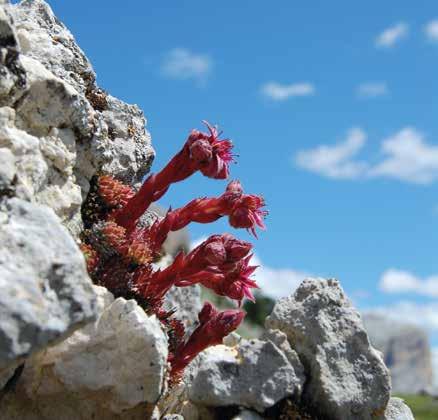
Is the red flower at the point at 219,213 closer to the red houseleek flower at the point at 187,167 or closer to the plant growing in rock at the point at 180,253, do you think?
the plant growing in rock at the point at 180,253

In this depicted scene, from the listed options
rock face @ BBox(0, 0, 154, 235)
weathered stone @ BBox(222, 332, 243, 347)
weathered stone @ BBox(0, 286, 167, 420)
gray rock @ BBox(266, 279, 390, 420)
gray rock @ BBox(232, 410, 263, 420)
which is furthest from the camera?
weathered stone @ BBox(222, 332, 243, 347)

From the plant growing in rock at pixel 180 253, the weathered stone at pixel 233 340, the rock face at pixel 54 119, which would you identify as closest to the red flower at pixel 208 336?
the plant growing in rock at pixel 180 253

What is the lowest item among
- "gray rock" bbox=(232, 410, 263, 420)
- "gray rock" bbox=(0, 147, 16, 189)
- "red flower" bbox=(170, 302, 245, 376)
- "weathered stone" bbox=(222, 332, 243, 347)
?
"gray rock" bbox=(232, 410, 263, 420)

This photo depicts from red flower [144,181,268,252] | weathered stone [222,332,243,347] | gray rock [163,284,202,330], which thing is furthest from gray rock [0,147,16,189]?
gray rock [163,284,202,330]

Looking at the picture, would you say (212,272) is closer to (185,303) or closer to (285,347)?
(285,347)

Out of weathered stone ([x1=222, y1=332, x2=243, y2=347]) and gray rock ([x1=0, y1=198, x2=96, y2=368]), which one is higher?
weathered stone ([x1=222, y1=332, x2=243, y2=347])

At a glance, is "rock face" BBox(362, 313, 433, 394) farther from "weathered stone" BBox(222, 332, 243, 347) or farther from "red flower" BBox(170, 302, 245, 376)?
"red flower" BBox(170, 302, 245, 376)

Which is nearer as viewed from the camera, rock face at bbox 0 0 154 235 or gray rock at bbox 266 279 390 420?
rock face at bbox 0 0 154 235

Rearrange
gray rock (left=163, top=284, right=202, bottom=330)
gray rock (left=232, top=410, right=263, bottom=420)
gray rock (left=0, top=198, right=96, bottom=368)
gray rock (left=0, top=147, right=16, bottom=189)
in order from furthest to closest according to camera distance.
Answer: gray rock (left=163, top=284, right=202, bottom=330)
gray rock (left=232, top=410, right=263, bottom=420)
gray rock (left=0, top=147, right=16, bottom=189)
gray rock (left=0, top=198, right=96, bottom=368)

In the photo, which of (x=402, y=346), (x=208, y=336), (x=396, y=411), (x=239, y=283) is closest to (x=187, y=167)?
(x=239, y=283)
